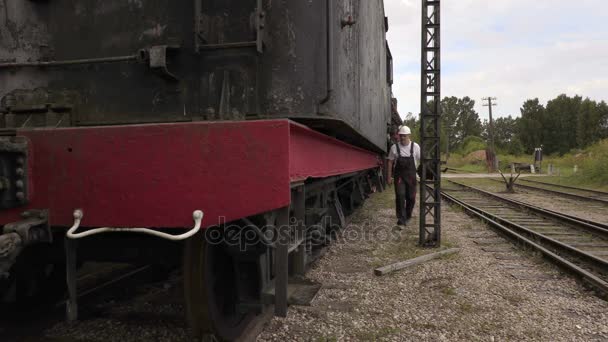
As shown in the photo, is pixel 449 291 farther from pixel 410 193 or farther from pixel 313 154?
pixel 410 193

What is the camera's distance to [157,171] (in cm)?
175

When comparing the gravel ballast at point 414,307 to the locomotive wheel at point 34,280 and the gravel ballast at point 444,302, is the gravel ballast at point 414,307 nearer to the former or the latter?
the gravel ballast at point 444,302

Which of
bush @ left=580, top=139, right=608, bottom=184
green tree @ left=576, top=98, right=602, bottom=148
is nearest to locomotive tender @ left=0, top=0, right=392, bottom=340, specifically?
bush @ left=580, top=139, right=608, bottom=184

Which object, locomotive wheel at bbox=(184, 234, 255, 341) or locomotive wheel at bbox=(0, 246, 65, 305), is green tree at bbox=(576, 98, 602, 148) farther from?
locomotive wheel at bbox=(0, 246, 65, 305)

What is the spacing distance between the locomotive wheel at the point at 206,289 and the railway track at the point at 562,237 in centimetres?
362

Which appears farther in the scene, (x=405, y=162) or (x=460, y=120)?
(x=460, y=120)

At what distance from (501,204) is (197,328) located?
11.4m

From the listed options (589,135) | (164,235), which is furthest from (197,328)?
(589,135)

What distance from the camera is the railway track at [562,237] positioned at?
477 centimetres

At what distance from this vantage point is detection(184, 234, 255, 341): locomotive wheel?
2.29m

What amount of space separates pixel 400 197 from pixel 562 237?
8.83 feet

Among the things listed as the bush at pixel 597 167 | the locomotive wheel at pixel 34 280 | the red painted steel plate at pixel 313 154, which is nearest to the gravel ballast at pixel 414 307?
the locomotive wheel at pixel 34 280

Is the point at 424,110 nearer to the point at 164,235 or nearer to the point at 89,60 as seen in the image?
the point at 89,60

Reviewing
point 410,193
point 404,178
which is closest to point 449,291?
point 404,178
